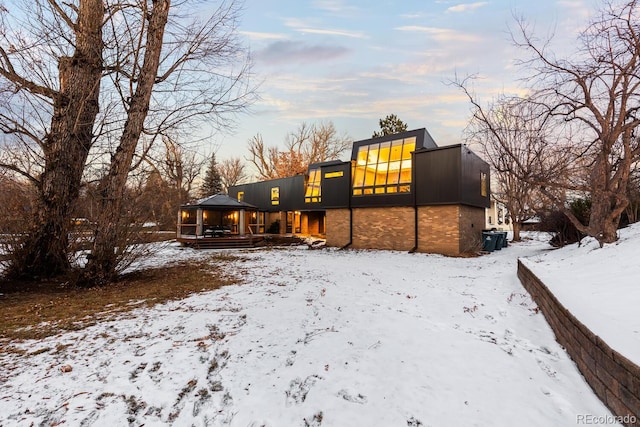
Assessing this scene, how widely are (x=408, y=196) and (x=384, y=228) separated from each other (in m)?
2.03

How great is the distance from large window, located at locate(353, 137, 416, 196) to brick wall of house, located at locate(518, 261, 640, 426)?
1098cm

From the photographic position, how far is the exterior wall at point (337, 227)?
623 inches

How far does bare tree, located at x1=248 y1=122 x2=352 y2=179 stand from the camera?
110 feet

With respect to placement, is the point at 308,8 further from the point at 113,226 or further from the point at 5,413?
the point at 5,413

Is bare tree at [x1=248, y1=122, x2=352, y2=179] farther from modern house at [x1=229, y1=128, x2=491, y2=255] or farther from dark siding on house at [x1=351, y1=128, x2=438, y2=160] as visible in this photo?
dark siding on house at [x1=351, y1=128, x2=438, y2=160]

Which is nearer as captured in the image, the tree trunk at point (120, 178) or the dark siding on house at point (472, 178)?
the tree trunk at point (120, 178)

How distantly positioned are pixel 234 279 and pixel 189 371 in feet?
14.3

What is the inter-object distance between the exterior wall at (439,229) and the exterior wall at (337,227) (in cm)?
406

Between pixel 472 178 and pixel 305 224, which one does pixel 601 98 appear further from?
pixel 305 224

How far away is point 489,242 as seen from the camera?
1385cm

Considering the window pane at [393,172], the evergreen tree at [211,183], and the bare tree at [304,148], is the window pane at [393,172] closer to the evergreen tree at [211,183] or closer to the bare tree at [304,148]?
the bare tree at [304,148]

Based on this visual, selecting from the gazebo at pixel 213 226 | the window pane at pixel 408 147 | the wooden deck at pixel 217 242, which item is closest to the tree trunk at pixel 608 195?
the window pane at pixel 408 147

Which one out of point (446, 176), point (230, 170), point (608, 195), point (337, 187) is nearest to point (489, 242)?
point (446, 176)

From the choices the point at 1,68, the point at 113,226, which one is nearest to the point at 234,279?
the point at 113,226
